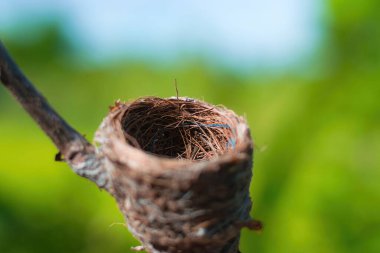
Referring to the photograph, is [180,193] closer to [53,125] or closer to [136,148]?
[136,148]

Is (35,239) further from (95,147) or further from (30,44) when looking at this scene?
(95,147)

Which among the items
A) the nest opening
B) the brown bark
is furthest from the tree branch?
the nest opening

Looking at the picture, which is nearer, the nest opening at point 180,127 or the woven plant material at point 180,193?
the woven plant material at point 180,193

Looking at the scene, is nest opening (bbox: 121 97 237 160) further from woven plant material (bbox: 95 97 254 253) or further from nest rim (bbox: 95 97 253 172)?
woven plant material (bbox: 95 97 254 253)

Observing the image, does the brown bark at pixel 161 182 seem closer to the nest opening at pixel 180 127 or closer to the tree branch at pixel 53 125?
the tree branch at pixel 53 125

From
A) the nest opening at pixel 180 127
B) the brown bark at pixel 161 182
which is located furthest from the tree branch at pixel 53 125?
the nest opening at pixel 180 127

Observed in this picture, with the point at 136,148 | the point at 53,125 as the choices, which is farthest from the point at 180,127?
the point at 53,125

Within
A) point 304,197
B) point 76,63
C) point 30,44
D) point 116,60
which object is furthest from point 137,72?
point 304,197
